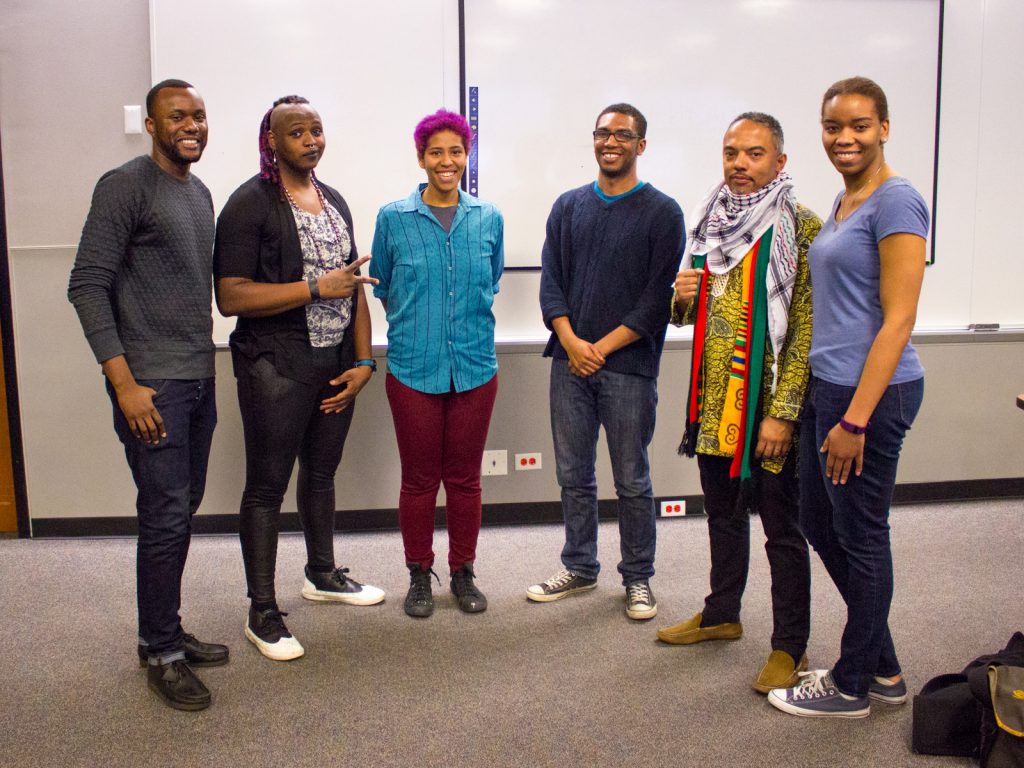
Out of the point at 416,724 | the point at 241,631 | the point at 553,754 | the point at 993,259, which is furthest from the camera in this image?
the point at 993,259

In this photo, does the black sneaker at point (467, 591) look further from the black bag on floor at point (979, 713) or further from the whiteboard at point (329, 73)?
the whiteboard at point (329, 73)

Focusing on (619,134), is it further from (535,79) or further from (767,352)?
(535,79)

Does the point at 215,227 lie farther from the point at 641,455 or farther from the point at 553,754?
the point at 553,754

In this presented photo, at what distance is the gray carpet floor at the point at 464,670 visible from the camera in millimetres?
1886

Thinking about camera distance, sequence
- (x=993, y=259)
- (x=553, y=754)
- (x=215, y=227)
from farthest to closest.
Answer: (x=993, y=259) < (x=215, y=227) < (x=553, y=754)

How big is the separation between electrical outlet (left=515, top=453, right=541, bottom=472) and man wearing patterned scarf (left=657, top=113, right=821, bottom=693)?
1323mm

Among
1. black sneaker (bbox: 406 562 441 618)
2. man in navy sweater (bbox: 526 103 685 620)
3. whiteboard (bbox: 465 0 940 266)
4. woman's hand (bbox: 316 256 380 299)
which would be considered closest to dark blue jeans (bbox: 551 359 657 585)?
man in navy sweater (bbox: 526 103 685 620)

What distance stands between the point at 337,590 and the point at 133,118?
74.5 inches

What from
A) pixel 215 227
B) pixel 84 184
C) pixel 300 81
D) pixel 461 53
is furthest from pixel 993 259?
pixel 84 184

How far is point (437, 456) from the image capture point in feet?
8.48

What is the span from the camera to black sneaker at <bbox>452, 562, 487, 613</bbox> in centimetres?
262

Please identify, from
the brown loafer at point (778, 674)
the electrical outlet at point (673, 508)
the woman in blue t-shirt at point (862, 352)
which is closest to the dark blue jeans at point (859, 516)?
the woman in blue t-shirt at point (862, 352)

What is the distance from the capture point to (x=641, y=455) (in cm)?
260

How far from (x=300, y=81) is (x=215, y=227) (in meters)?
1.22
